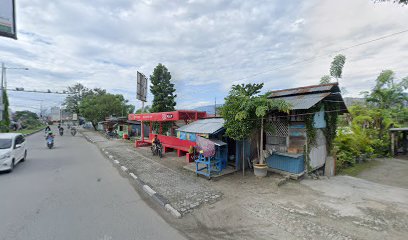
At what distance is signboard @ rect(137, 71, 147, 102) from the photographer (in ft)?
63.2

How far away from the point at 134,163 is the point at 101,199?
4852mm

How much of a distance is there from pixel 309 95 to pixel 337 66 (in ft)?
91.4

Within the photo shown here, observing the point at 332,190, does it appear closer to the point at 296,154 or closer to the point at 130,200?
the point at 296,154

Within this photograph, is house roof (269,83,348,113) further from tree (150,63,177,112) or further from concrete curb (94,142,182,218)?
tree (150,63,177,112)

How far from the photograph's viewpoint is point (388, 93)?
1681cm

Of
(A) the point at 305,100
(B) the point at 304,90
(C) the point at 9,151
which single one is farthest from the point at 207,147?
(C) the point at 9,151

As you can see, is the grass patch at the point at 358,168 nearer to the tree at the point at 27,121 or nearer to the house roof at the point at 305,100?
the house roof at the point at 305,100

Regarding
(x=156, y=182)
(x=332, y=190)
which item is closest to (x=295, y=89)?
(x=332, y=190)

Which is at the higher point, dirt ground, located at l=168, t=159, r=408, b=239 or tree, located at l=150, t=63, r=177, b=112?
tree, located at l=150, t=63, r=177, b=112

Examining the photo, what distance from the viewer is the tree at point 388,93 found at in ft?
54.6

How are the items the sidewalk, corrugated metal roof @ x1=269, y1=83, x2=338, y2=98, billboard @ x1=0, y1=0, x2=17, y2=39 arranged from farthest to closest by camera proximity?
1. billboard @ x1=0, y1=0, x2=17, y2=39
2. corrugated metal roof @ x1=269, y1=83, x2=338, y2=98
3. the sidewalk

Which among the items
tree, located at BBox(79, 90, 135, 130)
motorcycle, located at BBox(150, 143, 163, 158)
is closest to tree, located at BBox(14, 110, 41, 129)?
tree, located at BBox(79, 90, 135, 130)

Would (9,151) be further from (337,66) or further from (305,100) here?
(337,66)

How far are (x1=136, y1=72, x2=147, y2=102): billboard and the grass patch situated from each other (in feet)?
59.4
